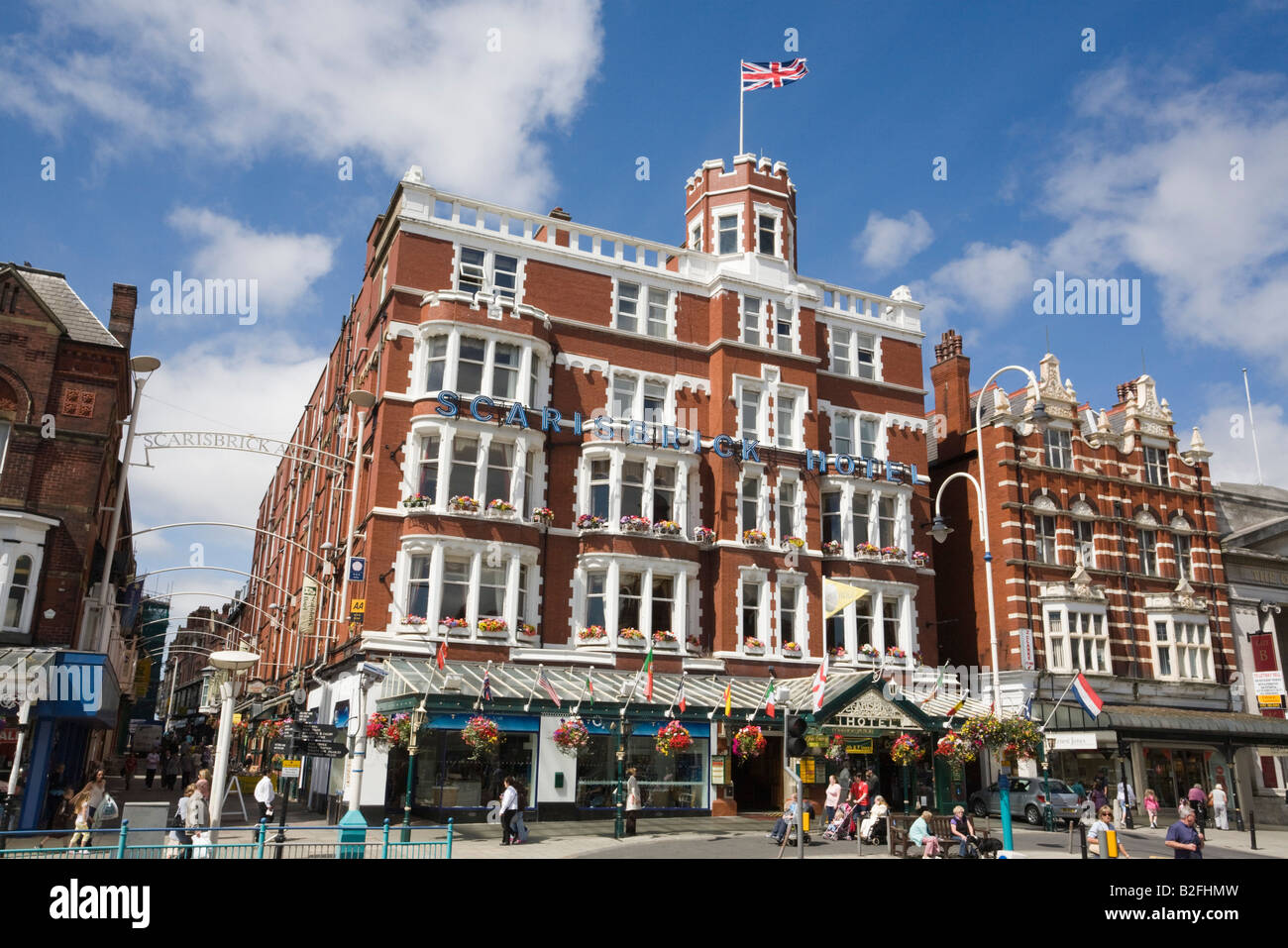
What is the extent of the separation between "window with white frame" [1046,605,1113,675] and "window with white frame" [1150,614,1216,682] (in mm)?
3311

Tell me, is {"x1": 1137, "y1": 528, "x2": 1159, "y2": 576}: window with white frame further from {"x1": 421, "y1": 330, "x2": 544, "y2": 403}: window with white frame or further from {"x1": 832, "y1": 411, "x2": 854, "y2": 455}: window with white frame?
{"x1": 421, "y1": 330, "x2": 544, "y2": 403}: window with white frame

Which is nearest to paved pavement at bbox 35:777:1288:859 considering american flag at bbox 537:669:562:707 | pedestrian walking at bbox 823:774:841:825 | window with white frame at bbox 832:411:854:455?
pedestrian walking at bbox 823:774:841:825

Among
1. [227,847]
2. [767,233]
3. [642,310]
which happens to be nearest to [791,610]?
[642,310]

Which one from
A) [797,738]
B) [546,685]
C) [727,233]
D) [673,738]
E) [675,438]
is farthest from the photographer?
[727,233]

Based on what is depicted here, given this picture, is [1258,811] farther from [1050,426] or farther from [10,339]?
[10,339]

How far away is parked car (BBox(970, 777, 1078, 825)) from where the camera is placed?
3372 cm

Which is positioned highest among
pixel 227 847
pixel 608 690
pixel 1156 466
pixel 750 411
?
pixel 1156 466

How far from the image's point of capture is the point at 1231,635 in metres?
45.8

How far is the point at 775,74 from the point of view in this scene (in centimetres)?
3916

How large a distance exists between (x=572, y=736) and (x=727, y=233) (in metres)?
22.6

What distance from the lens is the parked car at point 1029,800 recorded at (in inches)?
1328

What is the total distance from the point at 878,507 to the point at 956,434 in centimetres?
883

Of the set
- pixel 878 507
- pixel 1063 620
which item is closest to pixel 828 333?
pixel 878 507

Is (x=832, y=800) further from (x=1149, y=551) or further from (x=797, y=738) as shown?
(x=1149, y=551)
